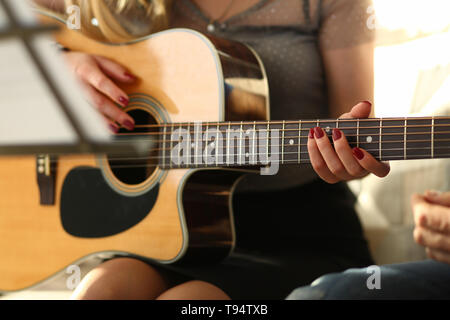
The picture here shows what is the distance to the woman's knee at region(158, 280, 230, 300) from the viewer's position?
0.51m

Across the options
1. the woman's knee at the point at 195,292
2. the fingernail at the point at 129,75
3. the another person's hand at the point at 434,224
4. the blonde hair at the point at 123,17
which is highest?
the blonde hair at the point at 123,17

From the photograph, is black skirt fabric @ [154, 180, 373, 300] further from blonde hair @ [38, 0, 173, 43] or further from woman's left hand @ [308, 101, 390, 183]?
blonde hair @ [38, 0, 173, 43]

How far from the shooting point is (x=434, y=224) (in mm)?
467

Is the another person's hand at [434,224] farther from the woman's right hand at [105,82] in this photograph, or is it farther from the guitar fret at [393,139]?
the woman's right hand at [105,82]

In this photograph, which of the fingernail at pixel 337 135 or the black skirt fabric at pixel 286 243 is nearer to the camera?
the fingernail at pixel 337 135

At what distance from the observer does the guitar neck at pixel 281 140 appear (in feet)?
1.39

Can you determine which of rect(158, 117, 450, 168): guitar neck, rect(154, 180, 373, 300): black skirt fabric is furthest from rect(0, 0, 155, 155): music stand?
rect(154, 180, 373, 300): black skirt fabric

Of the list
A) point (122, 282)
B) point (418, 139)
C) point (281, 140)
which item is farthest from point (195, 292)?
point (418, 139)

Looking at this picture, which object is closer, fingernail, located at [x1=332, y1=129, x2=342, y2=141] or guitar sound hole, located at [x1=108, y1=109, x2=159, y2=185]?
fingernail, located at [x1=332, y1=129, x2=342, y2=141]

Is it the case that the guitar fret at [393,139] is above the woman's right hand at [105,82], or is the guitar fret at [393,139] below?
below

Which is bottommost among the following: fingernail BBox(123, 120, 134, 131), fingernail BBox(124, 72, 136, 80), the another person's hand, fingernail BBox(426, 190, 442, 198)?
the another person's hand

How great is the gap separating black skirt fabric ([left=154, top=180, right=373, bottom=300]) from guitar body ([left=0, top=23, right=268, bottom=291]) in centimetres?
3

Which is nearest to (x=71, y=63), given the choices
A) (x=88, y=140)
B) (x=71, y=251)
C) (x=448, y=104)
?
(x=88, y=140)

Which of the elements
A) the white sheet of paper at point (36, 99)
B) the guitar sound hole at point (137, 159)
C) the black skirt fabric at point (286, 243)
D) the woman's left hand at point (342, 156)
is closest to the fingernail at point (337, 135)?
the woman's left hand at point (342, 156)
